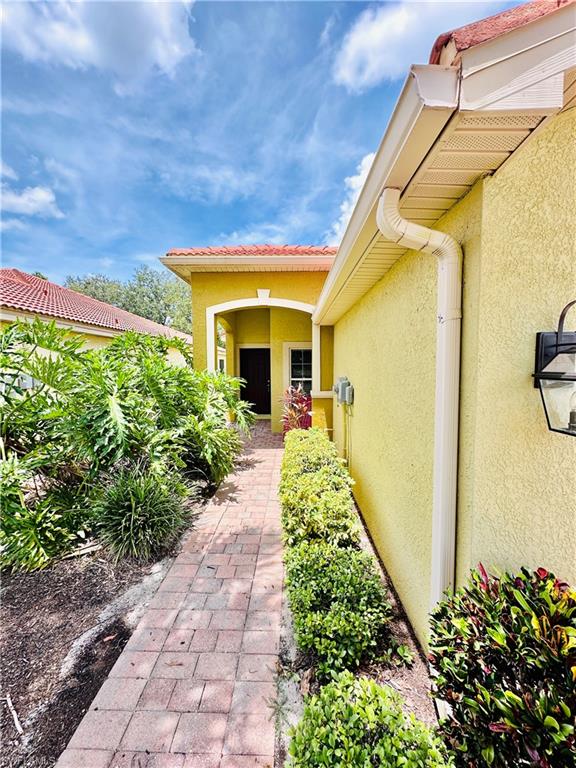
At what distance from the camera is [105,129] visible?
290 inches

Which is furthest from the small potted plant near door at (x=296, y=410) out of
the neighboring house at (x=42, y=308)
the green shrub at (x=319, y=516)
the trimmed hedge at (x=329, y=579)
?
the green shrub at (x=319, y=516)

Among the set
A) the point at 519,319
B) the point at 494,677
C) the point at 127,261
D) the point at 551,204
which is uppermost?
the point at 127,261

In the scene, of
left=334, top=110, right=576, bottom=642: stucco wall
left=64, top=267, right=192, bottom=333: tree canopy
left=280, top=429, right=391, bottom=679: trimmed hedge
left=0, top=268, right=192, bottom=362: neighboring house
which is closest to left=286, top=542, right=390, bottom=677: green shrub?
left=280, top=429, right=391, bottom=679: trimmed hedge

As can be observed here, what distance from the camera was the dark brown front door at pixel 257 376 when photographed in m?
14.0

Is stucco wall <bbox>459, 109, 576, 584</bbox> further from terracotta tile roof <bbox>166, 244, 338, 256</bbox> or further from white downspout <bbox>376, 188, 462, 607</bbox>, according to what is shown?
terracotta tile roof <bbox>166, 244, 338, 256</bbox>

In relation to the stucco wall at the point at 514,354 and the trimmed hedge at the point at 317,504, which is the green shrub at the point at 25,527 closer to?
the trimmed hedge at the point at 317,504

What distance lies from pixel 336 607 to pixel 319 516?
101cm

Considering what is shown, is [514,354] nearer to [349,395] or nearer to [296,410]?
[349,395]

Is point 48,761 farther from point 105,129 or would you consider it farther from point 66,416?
point 105,129

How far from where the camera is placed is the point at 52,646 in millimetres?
2893

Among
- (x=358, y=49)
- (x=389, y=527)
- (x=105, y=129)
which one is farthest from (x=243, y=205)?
(x=389, y=527)

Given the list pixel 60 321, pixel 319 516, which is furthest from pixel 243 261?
pixel 60 321

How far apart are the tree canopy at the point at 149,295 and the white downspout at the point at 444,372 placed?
130 feet

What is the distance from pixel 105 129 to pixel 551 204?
9.25 m
